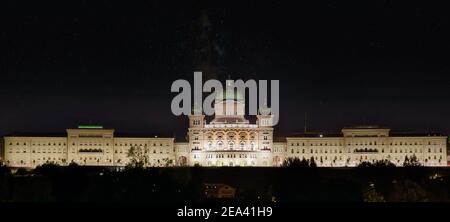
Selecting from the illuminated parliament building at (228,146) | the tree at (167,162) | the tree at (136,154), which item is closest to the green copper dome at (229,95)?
the illuminated parliament building at (228,146)

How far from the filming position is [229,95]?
348 ft

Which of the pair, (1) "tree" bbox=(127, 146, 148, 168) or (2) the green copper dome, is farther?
(2) the green copper dome

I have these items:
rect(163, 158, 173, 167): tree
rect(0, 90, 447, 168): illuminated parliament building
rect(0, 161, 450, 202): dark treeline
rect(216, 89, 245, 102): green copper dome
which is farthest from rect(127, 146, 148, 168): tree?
rect(0, 161, 450, 202): dark treeline

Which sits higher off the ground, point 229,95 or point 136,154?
point 229,95

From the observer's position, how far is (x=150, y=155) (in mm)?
105812

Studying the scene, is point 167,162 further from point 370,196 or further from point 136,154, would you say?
point 370,196

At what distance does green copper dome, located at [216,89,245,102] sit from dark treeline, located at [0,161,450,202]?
26006 millimetres

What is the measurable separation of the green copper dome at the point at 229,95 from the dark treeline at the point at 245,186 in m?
26.0

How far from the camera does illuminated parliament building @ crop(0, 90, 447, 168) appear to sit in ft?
340

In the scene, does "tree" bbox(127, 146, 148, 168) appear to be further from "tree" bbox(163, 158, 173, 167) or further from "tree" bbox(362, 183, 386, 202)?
"tree" bbox(362, 183, 386, 202)

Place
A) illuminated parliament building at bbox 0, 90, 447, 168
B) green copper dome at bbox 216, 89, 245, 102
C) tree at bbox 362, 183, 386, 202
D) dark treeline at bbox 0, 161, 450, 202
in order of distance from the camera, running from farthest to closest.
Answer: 1. green copper dome at bbox 216, 89, 245, 102
2. illuminated parliament building at bbox 0, 90, 447, 168
3. tree at bbox 362, 183, 386, 202
4. dark treeline at bbox 0, 161, 450, 202

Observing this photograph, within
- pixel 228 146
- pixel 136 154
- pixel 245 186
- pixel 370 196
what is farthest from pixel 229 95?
pixel 370 196

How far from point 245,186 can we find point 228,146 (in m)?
25.3

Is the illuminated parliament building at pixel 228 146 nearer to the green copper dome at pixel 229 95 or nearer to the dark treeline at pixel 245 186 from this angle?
the green copper dome at pixel 229 95
